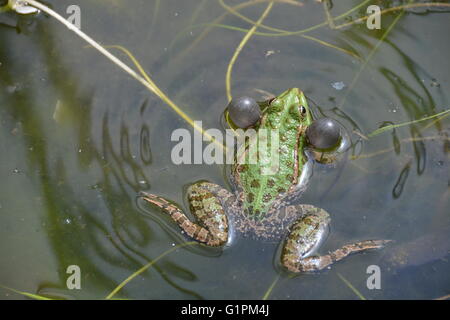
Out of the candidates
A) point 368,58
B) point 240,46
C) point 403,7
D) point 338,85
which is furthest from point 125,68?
point 403,7

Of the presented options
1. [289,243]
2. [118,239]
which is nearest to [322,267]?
[289,243]

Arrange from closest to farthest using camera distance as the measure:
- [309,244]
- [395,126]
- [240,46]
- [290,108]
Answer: [309,244], [290,108], [395,126], [240,46]

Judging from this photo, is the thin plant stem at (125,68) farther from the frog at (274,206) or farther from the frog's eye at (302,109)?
the frog's eye at (302,109)

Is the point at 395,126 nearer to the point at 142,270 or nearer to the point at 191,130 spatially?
the point at 191,130

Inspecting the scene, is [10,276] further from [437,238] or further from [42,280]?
[437,238]

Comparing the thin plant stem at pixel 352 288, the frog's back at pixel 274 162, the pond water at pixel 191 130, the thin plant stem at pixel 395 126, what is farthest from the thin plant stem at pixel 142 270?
the thin plant stem at pixel 395 126

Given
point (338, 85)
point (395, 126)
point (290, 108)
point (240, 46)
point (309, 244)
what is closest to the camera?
point (309, 244)

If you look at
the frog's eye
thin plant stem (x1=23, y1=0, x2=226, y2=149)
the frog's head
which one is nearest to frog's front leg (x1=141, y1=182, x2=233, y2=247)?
thin plant stem (x1=23, y1=0, x2=226, y2=149)
